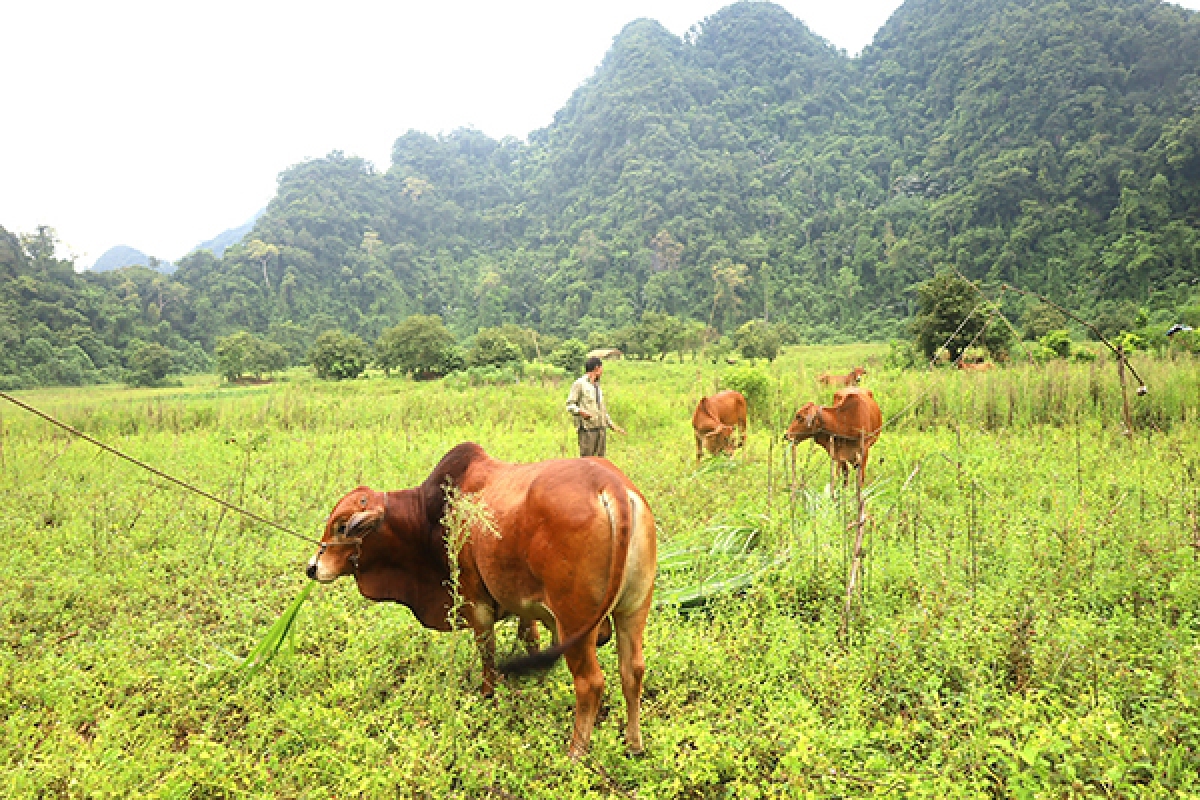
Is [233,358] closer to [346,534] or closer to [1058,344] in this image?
[346,534]

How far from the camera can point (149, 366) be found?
2852 centimetres

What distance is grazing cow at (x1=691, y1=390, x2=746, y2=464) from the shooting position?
863 centimetres

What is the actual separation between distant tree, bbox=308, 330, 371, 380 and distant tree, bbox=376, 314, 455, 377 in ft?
5.93

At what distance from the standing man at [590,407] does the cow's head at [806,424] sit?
6.61 feet

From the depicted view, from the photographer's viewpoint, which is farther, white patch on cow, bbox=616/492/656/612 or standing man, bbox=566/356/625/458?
standing man, bbox=566/356/625/458

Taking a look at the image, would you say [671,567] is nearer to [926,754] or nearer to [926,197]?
[926,754]

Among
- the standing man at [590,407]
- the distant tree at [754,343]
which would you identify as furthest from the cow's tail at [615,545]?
the distant tree at [754,343]

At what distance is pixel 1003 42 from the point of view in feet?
265

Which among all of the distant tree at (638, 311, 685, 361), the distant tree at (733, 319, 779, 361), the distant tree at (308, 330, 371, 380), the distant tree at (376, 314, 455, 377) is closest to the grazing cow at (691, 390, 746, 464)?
the distant tree at (376, 314, 455, 377)

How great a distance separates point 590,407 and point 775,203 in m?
80.3

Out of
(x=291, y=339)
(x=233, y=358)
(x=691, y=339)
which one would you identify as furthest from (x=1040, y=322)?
(x=291, y=339)

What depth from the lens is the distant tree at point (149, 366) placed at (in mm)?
28516

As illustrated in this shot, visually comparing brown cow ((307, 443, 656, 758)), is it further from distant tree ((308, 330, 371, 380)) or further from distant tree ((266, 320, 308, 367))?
distant tree ((266, 320, 308, 367))

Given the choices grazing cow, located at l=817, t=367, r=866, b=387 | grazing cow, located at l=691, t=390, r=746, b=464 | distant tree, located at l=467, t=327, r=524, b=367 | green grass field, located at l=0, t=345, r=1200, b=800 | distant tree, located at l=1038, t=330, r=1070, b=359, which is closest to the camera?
green grass field, located at l=0, t=345, r=1200, b=800
